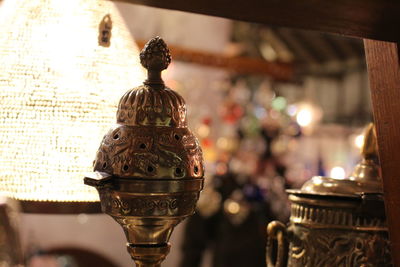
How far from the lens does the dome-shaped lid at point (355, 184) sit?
1044mm

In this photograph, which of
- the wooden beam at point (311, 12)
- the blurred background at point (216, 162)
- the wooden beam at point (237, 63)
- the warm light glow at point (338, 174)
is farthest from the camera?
the wooden beam at point (237, 63)

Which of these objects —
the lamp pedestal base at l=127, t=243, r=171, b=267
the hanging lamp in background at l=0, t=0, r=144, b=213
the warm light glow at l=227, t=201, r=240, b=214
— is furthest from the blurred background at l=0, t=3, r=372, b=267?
the lamp pedestal base at l=127, t=243, r=171, b=267

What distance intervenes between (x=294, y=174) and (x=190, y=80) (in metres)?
1.50

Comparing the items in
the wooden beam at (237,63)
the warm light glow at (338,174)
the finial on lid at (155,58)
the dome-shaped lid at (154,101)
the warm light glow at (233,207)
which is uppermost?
the wooden beam at (237,63)

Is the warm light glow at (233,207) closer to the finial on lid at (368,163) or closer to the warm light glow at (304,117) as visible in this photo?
the warm light glow at (304,117)

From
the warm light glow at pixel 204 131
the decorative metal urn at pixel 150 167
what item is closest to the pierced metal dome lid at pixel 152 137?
the decorative metal urn at pixel 150 167

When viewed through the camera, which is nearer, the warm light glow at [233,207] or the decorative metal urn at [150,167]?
the decorative metal urn at [150,167]

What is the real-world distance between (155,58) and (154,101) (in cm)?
6

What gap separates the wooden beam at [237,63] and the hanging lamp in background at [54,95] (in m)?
3.56

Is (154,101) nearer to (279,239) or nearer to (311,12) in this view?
(311,12)

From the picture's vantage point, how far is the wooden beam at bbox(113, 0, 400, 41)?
699 mm

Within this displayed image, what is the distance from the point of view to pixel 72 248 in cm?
500

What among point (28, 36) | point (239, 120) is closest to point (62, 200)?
point (28, 36)

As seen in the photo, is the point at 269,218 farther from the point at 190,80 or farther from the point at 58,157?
the point at 58,157
